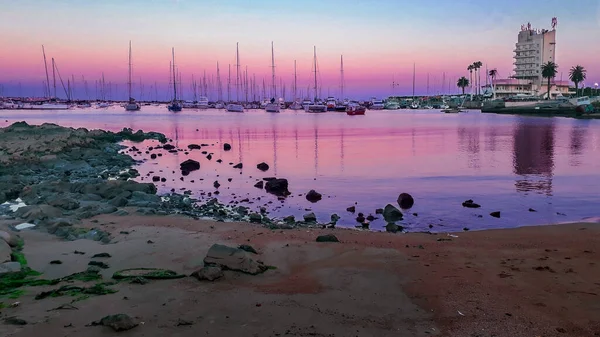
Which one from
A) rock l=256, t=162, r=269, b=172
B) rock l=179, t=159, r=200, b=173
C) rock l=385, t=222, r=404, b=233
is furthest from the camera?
rock l=256, t=162, r=269, b=172

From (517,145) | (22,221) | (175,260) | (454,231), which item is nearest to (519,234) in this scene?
(454,231)

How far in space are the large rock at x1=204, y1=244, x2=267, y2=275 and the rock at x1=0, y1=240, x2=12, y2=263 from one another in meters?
3.90

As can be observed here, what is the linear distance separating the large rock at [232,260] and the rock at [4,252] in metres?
3.90

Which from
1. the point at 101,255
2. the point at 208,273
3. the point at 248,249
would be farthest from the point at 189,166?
the point at 208,273

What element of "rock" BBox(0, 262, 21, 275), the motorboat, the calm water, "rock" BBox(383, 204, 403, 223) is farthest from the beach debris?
the motorboat

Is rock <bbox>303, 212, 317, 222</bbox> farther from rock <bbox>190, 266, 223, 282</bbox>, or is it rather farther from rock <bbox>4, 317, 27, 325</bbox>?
rock <bbox>4, 317, 27, 325</bbox>

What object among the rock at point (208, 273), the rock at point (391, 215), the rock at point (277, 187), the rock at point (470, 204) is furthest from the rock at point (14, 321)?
the rock at point (470, 204)

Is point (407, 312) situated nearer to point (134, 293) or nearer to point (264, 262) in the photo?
point (264, 262)

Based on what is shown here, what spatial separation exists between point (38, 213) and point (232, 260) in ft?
25.9

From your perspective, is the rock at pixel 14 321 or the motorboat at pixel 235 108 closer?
the rock at pixel 14 321

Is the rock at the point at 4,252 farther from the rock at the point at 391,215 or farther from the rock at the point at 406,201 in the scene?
the rock at the point at 406,201

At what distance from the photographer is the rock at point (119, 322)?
6816 mm

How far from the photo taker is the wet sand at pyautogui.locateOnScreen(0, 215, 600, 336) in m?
7.10

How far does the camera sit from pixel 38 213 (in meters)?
14.3
